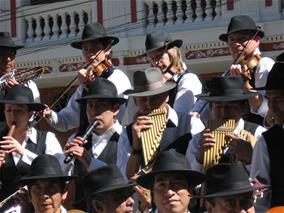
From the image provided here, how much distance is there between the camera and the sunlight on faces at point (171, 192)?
5.24 meters

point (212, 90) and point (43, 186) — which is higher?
point (212, 90)

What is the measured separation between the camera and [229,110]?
5949 mm

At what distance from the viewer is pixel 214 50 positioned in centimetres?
1371

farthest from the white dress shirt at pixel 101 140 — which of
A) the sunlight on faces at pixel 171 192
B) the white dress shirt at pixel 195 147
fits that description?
the sunlight on faces at pixel 171 192

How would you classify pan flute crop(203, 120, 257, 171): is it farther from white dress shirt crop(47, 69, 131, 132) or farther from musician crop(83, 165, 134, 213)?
white dress shirt crop(47, 69, 131, 132)

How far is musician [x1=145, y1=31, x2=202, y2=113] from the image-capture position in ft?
23.0

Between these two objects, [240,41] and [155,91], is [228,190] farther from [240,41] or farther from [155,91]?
[240,41]

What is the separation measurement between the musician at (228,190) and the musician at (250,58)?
4.70ft

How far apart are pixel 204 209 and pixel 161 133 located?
2.41 feet

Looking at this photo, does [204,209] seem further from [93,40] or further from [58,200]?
[93,40]

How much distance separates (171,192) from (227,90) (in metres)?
1.07

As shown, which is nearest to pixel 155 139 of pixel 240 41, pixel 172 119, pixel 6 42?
pixel 172 119

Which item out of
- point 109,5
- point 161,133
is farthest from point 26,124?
point 109,5

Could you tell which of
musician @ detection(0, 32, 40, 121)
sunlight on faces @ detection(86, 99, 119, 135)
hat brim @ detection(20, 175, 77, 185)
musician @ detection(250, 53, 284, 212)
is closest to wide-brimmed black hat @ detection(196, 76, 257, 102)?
musician @ detection(250, 53, 284, 212)
